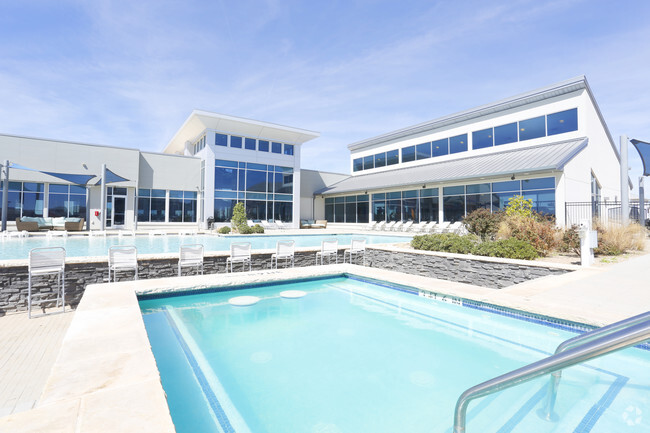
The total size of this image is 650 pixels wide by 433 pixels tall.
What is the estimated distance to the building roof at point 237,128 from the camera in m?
22.4

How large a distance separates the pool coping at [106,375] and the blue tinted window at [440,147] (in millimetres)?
20693

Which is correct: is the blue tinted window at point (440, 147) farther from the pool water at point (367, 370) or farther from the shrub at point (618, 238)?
the pool water at point (367, 370)

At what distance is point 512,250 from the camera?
874 centimetres

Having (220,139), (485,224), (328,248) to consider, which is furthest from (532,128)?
(220,139)

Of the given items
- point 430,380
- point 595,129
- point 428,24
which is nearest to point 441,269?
point 430,380

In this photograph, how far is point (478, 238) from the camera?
1172 cm

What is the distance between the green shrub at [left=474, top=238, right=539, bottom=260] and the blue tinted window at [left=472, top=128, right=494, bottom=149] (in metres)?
14.5

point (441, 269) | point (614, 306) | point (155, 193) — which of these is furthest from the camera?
point (155, 193)

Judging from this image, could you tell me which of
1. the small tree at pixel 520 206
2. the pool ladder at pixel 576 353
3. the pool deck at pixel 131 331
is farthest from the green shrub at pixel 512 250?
the pool ladder at pixel 576 353

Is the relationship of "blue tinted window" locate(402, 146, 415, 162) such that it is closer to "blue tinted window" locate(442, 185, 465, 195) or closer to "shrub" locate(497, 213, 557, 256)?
"blue tinted window" locate(442, 185, 465, 195)

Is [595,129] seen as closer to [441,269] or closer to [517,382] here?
[441,269]

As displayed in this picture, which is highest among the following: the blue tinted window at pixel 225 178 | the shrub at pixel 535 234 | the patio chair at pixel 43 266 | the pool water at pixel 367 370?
the blue tinted window at pixel 225 178

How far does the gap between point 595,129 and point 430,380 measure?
2226 cm

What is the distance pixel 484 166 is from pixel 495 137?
3518 millimetres
